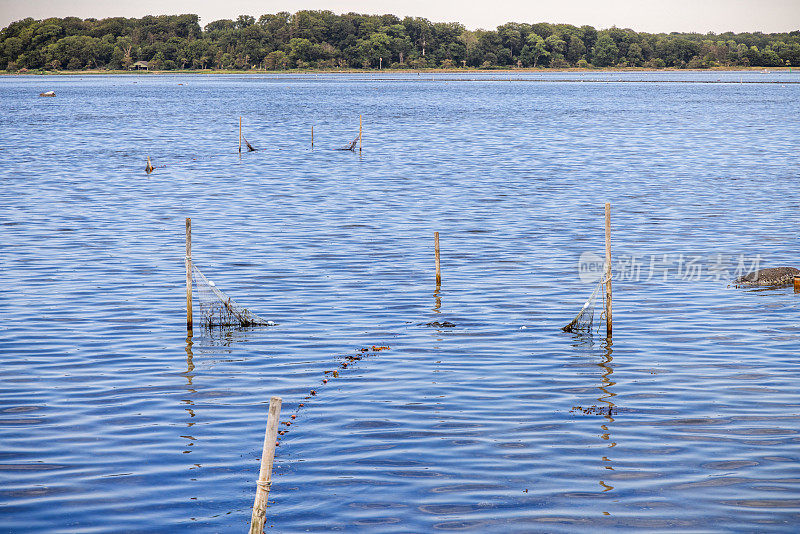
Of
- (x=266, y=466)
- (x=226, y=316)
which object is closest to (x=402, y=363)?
(x=226, y=316)

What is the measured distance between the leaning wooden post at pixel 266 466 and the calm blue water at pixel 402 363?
1.93 meters

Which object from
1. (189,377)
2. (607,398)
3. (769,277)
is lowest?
(189,377)

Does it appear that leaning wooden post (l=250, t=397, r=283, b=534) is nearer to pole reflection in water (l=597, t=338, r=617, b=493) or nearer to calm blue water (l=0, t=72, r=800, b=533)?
calm blue water (l=0, t=72, r=800, b=533)

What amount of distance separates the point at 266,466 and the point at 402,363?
10.0 meters

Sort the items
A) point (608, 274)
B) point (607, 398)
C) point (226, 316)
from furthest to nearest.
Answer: point (226, 316)
point (608, 274)
point (607, 398)

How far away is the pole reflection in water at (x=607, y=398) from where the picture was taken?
15477 millimetres

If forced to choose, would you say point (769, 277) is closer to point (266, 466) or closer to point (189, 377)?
point (189, 377)

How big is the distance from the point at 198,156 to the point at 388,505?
61.4 meters

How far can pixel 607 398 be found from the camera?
18516 millimetres

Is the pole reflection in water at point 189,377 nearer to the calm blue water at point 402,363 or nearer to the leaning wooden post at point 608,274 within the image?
the calm blue water at point 402,363

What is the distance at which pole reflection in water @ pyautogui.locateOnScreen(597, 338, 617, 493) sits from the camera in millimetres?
15477
